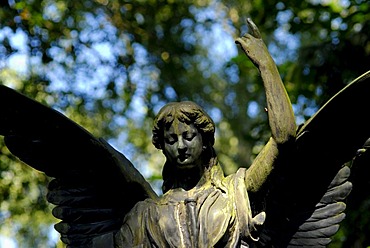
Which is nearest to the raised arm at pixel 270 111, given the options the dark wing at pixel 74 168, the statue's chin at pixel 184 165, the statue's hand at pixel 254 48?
the statue's hand at pixel 254 48

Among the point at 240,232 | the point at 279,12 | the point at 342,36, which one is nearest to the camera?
the point at 240,232

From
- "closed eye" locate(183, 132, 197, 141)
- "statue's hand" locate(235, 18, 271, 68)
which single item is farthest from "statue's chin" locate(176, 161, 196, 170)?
"statue's hand" locate(235, 18, 271, 68)

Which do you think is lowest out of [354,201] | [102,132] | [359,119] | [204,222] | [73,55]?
[102,132]

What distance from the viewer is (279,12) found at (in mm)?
15125

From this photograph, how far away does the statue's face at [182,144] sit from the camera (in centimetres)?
721

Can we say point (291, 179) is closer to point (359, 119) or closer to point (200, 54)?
point (359, 119)

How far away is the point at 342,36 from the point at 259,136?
6.88 feet

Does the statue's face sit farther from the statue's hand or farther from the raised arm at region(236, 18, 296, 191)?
the statue's hand

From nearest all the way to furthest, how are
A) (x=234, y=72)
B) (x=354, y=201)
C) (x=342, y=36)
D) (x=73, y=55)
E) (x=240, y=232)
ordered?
(x=240, y=232) → (x=354, y=201) → (x=342, y=36) → (x=73, y=55) → (x=234, y=72)

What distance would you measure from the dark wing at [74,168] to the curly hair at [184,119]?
0.29 meters

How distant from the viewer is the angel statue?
709 centimetres

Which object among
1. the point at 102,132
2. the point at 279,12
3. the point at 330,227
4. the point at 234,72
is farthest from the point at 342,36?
the point at 234,72

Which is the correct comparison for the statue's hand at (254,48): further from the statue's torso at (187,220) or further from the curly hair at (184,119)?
the statue's torso at (187,220)

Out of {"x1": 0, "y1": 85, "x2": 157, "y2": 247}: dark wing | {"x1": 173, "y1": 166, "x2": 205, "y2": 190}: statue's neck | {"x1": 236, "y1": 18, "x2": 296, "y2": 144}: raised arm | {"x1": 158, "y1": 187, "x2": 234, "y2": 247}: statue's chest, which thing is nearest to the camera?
{"x1": 236, "y1": 18, "x2": 296, "y2": 144}: raised arm
